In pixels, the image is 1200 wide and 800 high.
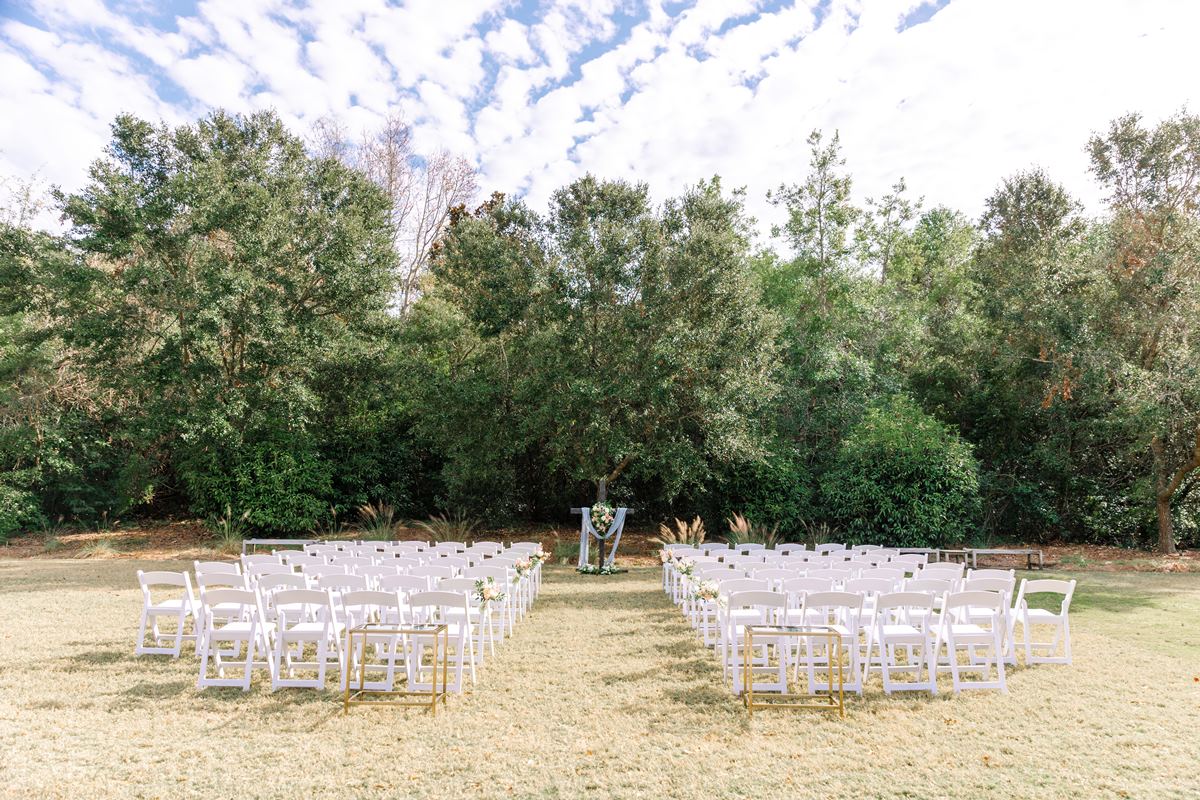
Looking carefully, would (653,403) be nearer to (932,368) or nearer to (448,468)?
(448,468)

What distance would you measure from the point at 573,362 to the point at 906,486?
25.5 feet

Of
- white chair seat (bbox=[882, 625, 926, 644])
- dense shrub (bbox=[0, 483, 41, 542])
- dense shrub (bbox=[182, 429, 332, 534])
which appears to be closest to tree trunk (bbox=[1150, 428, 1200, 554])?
white chair seat (bbox=[882, 625, 926, 644])

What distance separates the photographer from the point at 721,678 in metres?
6.70

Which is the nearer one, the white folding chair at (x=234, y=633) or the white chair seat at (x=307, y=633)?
the white folding chair at (x=234, y=633)

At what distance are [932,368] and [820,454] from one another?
4590 mm

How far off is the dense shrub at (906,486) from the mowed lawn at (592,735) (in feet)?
26.8

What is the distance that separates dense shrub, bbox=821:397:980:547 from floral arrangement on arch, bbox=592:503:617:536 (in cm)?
543

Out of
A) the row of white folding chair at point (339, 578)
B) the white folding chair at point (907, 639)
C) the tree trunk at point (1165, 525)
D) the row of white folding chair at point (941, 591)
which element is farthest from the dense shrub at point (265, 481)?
the tree trunk at point (1165, 525)

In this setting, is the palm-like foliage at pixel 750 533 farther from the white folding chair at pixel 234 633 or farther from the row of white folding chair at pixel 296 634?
the white folding chair at pixel 234 633

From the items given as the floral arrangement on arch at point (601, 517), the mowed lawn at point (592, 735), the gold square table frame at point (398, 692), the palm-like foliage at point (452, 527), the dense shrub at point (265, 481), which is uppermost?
the dense shrub at point (265, 481)

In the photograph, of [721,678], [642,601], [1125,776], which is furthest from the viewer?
[642,601]

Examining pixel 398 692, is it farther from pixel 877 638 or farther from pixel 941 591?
pixel 941 591

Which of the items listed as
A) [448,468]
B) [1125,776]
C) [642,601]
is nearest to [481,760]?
[1125,776]

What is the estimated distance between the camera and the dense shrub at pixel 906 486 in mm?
15984
